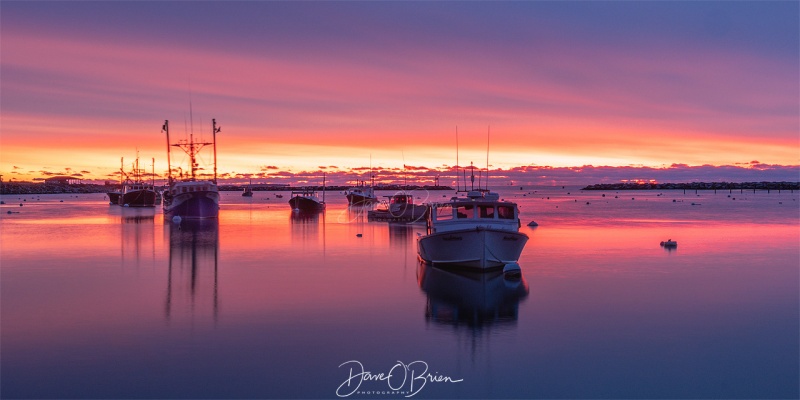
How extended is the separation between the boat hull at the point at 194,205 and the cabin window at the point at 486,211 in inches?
1856

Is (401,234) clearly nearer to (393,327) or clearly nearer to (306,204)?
(393,327)

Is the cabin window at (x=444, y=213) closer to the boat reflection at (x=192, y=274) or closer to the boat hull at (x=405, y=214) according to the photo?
the boat reflection at (x=192, y=274)

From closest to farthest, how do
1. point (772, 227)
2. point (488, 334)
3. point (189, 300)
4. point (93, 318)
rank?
point (488, 334) → point (93, 318) → point (189, 300) → point (772, 227)

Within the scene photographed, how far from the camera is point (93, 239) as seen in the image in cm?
4781

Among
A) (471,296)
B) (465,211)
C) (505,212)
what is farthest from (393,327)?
(505,212)

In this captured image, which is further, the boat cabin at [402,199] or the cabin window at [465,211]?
the boat cabin at [402,199]

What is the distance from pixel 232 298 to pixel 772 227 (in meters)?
53.1

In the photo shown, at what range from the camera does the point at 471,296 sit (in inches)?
907

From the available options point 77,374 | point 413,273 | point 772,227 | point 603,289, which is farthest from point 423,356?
point 772,227

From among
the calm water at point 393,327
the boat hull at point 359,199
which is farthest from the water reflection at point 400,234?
the boat hull at point 359,199

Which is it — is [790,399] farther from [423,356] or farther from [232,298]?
[232,298]

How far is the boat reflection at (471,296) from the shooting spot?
64.6 ft
